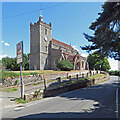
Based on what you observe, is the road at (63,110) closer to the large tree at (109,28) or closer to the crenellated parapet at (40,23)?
the large tree at (109,28)

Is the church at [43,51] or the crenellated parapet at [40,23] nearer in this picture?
the church at [43,51]

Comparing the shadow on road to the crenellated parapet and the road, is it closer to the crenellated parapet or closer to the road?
the road

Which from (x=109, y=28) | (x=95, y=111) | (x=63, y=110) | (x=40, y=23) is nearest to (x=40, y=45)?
(x=40, y=23)

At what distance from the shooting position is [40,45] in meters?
35.6

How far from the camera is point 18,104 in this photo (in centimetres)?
737

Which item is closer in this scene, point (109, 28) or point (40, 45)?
point (109, 28)

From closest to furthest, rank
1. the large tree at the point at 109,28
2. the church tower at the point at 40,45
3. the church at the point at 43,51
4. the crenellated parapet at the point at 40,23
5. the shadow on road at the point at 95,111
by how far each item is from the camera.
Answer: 1. the shadow on road at the point at 95,111
2. the large tree at the point at 109,28
3. the church tower at the point at 40,45
4. the church at the point at 43,51
5. the crenellated parapet at the point at 40,23

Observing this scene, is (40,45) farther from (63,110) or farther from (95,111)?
(95,111)

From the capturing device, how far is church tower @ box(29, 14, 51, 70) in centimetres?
3541

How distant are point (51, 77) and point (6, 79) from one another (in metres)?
8.61

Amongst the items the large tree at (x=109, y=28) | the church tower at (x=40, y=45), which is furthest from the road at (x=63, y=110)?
the church tower at (x=40, y=45)

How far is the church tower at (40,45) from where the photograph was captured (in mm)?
35406

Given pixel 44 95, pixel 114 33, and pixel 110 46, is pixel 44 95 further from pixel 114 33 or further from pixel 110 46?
pixel 114 33

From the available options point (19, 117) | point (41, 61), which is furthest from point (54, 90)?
point (41, 61)
